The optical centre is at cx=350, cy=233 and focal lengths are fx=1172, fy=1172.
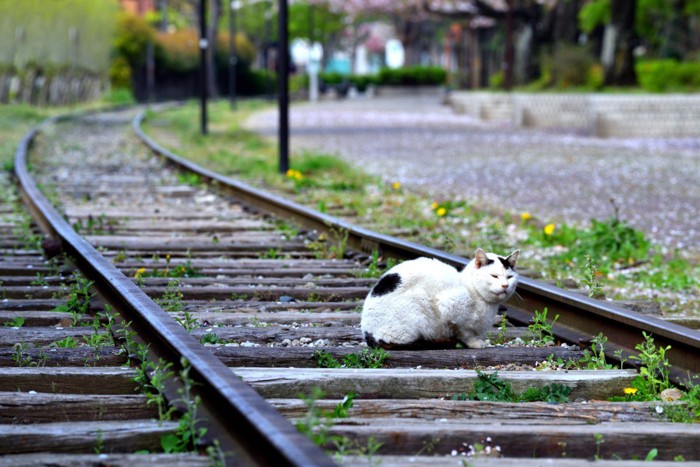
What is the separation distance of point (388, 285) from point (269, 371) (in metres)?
0.64

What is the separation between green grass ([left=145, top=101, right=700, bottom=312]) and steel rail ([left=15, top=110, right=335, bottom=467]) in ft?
7.44

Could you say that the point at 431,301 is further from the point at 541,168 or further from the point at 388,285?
the point at 541,168

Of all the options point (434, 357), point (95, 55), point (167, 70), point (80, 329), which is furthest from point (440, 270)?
point (167, 70)

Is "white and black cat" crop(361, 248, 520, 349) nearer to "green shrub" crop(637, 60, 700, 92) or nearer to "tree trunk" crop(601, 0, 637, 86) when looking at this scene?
"green shrub" crop(637, 60, 700, 92)

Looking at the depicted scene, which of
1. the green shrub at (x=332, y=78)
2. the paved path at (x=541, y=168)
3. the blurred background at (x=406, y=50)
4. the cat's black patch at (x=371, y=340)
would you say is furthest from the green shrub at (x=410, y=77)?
the cat's black patch at (x=371, y=340)

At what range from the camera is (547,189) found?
1491cm

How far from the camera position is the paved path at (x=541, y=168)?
12.5 m

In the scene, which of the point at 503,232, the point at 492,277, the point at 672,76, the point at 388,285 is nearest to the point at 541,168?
the point at 503,232

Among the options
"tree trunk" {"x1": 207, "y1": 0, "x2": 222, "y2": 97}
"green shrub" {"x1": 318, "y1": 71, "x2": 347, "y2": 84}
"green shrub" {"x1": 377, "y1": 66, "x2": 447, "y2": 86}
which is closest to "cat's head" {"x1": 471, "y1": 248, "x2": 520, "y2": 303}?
"tree trunk" {"x1": 207, "y1": 0, "x2": 222, "y2": 97}

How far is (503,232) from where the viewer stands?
984 centimetres

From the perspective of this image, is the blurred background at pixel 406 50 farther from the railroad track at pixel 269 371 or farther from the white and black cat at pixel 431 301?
the white and black cat at pixel 431 301

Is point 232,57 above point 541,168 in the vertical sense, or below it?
above

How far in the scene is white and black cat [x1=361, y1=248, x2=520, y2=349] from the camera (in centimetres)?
460

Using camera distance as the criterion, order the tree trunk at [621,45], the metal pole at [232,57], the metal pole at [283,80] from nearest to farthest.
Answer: the metal pole at [283,80] < the tree trunk at [621,45] < the metal pole at [232,57]
